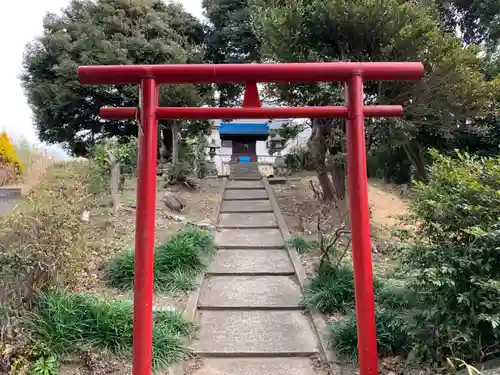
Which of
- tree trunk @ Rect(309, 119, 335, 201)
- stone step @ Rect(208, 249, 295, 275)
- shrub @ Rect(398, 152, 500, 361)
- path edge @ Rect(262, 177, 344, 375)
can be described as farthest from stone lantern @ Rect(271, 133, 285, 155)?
shrub @ Rect(398, 152, 500, 361)

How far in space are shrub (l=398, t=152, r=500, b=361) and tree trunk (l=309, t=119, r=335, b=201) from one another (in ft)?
16.2

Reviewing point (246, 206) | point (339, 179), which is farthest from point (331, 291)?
point (246, 206)

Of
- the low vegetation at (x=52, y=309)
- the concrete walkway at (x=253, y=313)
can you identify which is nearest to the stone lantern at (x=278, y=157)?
the concrete walkway at (x=253, y=313)

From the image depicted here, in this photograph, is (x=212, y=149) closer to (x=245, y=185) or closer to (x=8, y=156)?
(x=245, y=185)

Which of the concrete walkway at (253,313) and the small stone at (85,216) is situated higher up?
the small stone at (85,216)

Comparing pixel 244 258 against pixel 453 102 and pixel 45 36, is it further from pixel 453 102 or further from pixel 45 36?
pixel 45 36

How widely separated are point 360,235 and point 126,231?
4.58 metres

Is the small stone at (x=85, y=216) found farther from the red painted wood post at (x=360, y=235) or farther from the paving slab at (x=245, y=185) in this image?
the paving slab at (x=245, y=185)

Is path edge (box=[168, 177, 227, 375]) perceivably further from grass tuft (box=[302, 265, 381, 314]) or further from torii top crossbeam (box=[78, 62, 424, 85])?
torii top crossbeam (box=[78, 62, 424, 85])

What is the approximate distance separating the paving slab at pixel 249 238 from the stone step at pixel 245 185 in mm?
3908

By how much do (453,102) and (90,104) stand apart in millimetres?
10613

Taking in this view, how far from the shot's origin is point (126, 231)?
657cm

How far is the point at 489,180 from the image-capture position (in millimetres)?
3043

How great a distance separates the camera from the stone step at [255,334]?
12.8 ft
